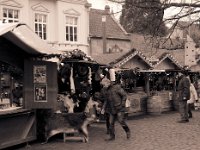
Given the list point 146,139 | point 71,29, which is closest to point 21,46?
point 146,139

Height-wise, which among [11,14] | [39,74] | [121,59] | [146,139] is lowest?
[146,139]

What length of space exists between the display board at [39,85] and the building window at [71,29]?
55.4 ft

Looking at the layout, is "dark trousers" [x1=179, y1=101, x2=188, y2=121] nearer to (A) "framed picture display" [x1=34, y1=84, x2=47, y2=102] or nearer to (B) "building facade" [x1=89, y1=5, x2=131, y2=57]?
(A) "framed picture display" [x1=34, y1=84, x2=47, y2=102]

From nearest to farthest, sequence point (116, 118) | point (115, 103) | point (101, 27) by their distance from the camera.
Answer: point (115, 103) < point (116, 118) < point (101, 27)

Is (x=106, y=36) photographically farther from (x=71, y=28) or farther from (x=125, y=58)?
(x=125, y=58)

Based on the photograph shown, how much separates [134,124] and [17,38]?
6.07m

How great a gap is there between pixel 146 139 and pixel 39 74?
128 inches

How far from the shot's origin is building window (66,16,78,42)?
2709 cm

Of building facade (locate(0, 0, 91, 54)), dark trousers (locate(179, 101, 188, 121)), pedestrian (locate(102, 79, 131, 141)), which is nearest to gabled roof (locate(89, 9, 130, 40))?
building facade (locate(0, 0, 91, 54))

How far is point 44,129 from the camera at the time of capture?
10.7 metres

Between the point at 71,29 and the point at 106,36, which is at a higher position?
the point at 106,36

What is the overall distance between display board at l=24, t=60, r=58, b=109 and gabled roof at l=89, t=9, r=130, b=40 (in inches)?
829

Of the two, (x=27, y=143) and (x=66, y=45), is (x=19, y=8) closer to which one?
(x=66, y=45)

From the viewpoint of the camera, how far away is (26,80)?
10.2m
